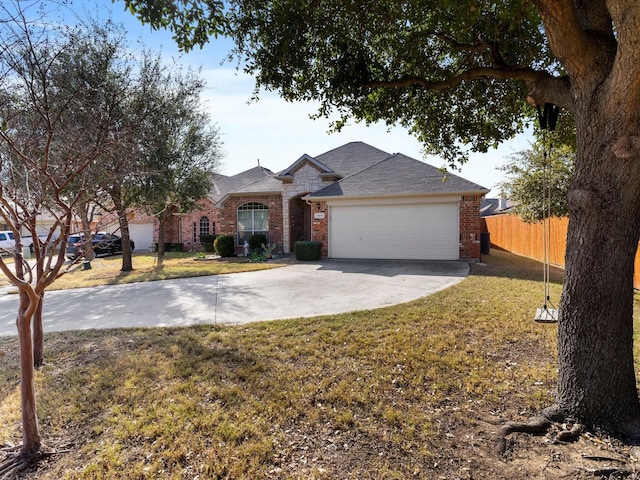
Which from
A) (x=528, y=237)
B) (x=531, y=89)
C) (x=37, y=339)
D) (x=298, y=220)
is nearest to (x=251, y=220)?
(x=298, y=220)

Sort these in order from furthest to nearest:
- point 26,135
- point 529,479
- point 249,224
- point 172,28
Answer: point 249,224
point 172,28
point 26,135
point 529,479

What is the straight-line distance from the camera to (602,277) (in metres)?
2.76

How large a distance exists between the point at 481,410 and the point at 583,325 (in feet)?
3.75

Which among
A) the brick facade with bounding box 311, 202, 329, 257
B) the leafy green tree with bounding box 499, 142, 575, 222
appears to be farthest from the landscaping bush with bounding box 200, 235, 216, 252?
the leafy green tree with bounding box 499, 142, 575, 222

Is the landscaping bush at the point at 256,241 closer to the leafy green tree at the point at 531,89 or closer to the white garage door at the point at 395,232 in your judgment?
the white garage door at the point at 395,232

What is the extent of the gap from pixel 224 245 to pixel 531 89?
53.0 ft

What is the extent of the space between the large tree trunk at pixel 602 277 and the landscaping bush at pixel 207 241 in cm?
2028

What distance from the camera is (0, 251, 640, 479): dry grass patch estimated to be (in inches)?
102

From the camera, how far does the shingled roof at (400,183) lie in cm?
1341

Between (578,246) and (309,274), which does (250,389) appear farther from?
(309,274)

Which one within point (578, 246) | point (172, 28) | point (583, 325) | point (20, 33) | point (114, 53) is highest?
point (114, 53)

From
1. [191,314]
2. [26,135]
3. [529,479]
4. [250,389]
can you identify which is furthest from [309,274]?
[529,479]

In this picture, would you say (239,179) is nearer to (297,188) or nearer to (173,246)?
(173,246)

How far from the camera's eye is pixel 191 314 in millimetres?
6680
